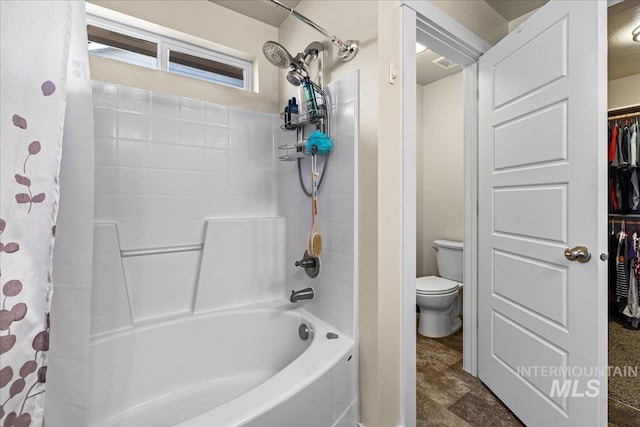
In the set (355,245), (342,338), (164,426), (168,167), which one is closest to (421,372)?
(342,338)

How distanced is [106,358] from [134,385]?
19 centimetres

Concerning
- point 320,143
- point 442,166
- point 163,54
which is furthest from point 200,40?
point 442,166

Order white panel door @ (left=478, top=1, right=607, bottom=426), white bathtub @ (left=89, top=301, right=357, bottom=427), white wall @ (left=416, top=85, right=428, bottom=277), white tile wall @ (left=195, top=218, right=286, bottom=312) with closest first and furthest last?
white bathtub @ (left=89, top=301, right=357, bottom=427), white panel door @ (left=478, top=1, right=607, bottom=426), white tile wall @ (left=195, top=218, right=286, bottom=312), white wall @ (left=416, top=85, right=428, bottom=277)

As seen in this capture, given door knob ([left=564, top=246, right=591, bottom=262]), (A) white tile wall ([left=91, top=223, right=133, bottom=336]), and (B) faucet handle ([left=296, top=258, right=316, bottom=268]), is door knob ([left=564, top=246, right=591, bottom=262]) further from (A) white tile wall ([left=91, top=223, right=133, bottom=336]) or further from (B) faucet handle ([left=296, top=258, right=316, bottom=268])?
(A) white tile wall ([left=91, top=223, right=133, bottom=336])

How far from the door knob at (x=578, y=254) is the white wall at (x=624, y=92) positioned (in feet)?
8.44

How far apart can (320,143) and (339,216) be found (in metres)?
0.38

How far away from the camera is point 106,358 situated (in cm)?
139

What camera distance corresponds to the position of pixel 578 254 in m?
1.26

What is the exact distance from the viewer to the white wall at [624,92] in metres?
2.67

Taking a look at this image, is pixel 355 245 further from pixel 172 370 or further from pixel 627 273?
pixel 627 273

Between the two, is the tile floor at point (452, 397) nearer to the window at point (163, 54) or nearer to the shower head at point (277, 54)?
the shower head at point (277, 54)

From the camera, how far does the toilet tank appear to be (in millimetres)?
2738

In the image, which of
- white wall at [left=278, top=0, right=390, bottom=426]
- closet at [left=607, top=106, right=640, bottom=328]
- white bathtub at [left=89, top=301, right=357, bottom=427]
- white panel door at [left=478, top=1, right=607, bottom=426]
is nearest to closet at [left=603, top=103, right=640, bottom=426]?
closet at [left=607, top=106, right=640, bottom=328]

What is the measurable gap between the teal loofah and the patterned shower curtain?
1016mm
